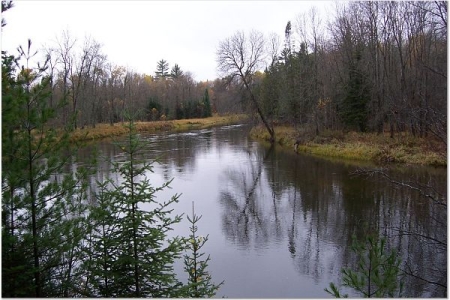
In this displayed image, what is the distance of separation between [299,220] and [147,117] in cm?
4360

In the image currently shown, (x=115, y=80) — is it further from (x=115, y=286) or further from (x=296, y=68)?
(x=115, y=286)

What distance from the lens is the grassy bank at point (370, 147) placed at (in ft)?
58.2

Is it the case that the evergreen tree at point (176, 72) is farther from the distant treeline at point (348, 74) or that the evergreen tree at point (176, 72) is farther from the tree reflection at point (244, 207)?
the tree reflection at point (244, 207)

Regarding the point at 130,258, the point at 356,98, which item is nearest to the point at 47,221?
the point at 130,258

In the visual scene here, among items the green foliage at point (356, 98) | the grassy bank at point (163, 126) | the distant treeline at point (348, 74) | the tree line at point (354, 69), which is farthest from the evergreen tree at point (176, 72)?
the green foliage at point (356, 98)

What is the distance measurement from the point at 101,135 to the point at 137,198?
97.3ft

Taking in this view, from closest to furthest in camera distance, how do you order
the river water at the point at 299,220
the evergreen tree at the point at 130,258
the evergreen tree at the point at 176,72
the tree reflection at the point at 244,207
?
the evergreen tree at the point at 130,258 < the river water at the point at 299,220 < the tree reflection at the point at 244,207 < the evergreen tree at the point at 176,72

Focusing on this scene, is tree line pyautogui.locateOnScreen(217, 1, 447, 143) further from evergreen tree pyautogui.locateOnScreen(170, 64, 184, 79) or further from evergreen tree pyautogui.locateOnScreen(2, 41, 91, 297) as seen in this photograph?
evergreen tree pyautogui.locateOnScreen(170, 64, 184, 79)

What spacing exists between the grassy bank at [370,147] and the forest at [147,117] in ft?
2.52

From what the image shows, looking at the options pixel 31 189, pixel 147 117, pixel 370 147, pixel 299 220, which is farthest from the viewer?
pixel 147 117

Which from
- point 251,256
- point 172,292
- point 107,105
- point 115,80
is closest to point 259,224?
point 251,256

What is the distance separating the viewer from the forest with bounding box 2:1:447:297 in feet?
14.8

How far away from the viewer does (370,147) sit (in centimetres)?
2053

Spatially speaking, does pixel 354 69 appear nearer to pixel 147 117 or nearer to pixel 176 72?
pixel 147 117
